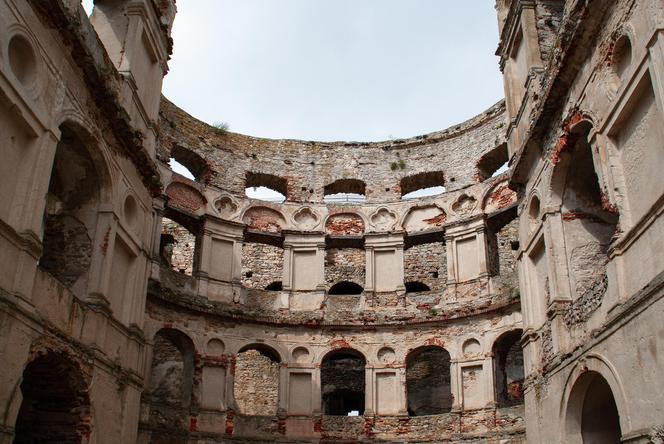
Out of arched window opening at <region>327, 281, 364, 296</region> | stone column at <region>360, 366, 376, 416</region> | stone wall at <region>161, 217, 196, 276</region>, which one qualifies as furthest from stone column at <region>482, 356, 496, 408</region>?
stone wall at <region>161, 217, 196, 276</region>

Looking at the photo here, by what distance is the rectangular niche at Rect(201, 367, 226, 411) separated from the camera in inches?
707

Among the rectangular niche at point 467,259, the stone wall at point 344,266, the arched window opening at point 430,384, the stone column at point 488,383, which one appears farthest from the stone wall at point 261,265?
the stone column at point 488,383

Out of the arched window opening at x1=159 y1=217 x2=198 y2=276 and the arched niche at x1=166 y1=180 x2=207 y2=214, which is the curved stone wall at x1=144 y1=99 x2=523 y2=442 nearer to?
the arched niche at x1=166 y1=180 x2=207 y2=214

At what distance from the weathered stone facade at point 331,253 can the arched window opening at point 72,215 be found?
0.04 meters

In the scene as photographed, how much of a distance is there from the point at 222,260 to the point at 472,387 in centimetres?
790

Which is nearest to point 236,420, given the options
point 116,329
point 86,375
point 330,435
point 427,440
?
point 330,435

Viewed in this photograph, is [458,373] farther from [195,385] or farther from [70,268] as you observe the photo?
[70,268]

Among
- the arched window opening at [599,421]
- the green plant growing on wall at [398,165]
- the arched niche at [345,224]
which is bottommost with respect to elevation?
the arched window opening at [599,421]

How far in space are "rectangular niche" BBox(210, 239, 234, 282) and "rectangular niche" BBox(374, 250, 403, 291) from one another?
172 inches

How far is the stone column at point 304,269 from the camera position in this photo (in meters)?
20.3

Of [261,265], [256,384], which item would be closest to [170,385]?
[256,384]

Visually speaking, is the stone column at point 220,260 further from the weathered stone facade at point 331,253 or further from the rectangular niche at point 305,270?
the rectangular niche at point 305,270

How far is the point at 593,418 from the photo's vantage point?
10.4 m

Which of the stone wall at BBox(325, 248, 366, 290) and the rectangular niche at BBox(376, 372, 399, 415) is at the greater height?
the stone wall at BBox(325, 248, 366, 290)
